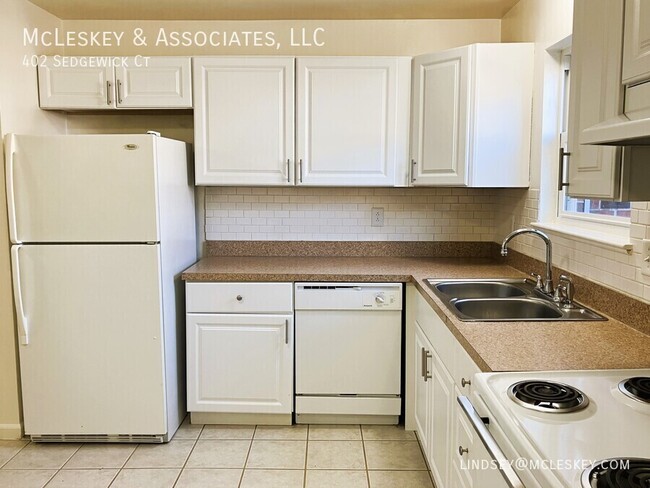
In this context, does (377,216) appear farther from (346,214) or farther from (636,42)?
(636,42)

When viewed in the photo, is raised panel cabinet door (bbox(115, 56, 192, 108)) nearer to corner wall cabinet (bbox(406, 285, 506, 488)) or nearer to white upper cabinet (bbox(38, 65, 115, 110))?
white upper cabinet (bbox(38, 65, 115, 110))

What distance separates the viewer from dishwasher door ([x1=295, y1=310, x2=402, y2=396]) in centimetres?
279

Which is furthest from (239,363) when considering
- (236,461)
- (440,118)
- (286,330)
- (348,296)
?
(440,118)

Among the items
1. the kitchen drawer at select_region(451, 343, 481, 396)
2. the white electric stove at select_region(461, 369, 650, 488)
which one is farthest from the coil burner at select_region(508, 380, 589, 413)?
the kitchen drawer at select_region(451, 343, 481, 396)

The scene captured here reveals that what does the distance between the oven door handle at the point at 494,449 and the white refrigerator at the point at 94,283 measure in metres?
1.75

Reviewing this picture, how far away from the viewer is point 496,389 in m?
1.28

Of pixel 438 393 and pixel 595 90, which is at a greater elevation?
pixel 595 90

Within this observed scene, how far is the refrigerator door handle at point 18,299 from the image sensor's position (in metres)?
2.55

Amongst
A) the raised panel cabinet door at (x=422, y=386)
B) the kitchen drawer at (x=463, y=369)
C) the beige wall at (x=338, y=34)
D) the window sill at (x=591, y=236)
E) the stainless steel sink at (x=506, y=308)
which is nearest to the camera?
the kitchen drawer at (x=463, y=369)

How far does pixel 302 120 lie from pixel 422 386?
1.53m

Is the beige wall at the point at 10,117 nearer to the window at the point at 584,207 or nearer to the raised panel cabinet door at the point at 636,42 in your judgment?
the window at the point at 584,207

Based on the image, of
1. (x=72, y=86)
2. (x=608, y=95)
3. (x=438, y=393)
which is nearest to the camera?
(x=608, y=95)

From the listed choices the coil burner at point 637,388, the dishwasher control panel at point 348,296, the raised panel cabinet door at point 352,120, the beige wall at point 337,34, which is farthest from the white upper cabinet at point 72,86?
the coil burner at point 637,388

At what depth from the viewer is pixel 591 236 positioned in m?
2.03
